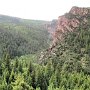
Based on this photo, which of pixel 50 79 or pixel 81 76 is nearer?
pixel 50 79

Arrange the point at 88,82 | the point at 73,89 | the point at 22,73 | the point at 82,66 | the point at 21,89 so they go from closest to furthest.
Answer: the point at 21,89
the point at 73,89
the point at 88,82
the point at 22,73
the point at 82,66

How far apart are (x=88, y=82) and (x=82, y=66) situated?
33537mm

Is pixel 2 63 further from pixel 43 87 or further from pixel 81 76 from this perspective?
pixel 81 76

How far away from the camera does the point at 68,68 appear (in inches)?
7579

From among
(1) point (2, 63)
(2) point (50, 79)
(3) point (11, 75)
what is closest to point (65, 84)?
(2) point (50, 79)

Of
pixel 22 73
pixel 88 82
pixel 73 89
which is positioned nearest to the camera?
pixel 73 89

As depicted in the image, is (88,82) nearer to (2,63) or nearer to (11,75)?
(11,75)

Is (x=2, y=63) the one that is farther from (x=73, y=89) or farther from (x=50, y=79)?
(x=73, y=89)

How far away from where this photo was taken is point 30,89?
135 m

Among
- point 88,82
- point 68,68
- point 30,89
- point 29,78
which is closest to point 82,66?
point 68,68

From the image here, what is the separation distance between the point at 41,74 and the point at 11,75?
51.1 feet

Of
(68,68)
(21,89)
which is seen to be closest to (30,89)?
(21,89)

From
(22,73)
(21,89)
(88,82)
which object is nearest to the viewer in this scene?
(21,89)

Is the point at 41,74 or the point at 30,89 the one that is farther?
the point at 41,74
